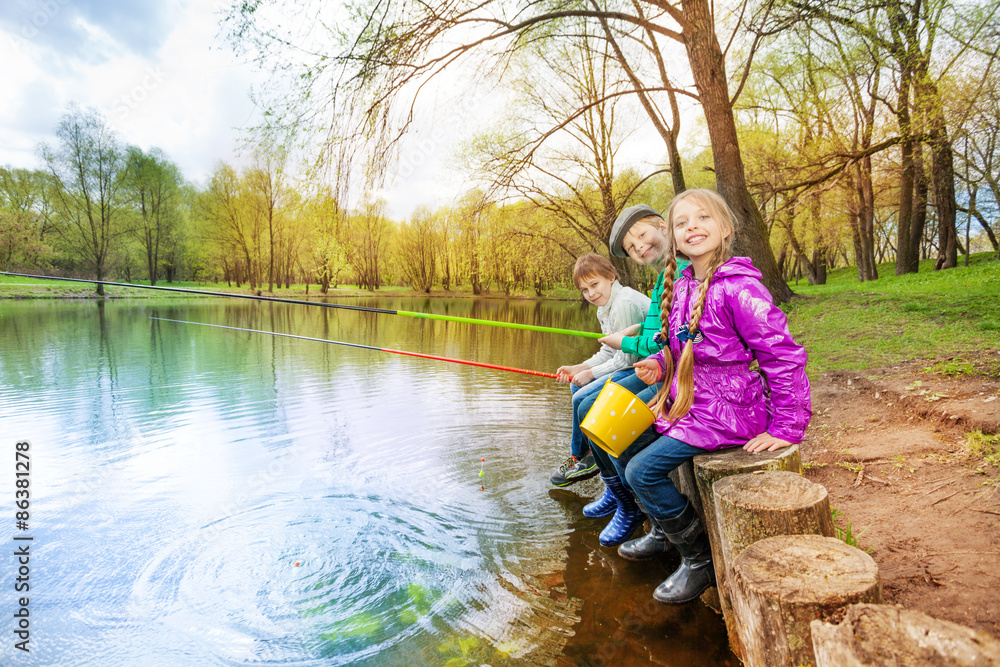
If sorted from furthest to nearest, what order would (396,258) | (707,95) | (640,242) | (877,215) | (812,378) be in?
(396,258), (877,215), (707,95), (812,378), (640,242)

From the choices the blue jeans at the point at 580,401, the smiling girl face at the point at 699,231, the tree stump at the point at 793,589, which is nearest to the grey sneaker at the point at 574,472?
the blue jeans at the point at 580,401

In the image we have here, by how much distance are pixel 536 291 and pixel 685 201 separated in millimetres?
35544

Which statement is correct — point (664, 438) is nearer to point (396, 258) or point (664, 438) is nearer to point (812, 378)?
point (812, 378)

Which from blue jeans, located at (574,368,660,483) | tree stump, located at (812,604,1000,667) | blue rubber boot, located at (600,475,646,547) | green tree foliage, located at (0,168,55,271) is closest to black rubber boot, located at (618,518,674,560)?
blue rubber boot, located at (600,475,646,547)

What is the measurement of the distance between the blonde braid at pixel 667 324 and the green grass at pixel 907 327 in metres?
3.12

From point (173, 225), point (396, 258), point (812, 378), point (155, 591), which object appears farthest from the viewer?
point (396, 258)

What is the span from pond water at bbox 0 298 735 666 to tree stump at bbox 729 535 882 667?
27.5 inches

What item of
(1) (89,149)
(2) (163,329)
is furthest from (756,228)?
(1) (89,149)

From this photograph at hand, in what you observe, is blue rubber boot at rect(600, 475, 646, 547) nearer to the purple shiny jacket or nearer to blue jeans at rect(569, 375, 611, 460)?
blue jeans at rect(569, 375, 611, 460)

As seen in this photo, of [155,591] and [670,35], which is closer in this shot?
[155,591]

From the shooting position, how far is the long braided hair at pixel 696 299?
7.42 feet

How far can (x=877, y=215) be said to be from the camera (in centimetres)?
2417

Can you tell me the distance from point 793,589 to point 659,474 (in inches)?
33.4

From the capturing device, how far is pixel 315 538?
10.5 feet
